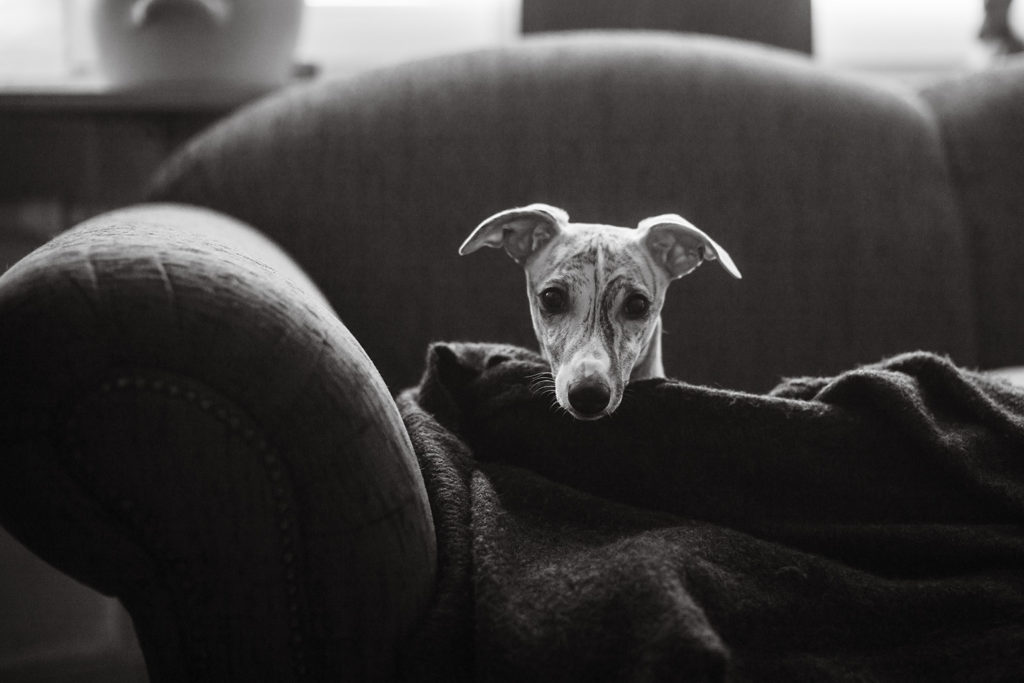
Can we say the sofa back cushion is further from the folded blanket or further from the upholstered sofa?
the folded blanket

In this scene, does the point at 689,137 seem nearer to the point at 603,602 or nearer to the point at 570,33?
the point at 570,33

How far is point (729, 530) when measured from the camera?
944mm

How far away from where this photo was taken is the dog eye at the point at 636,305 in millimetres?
1100

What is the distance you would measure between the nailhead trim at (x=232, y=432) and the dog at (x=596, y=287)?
1.13 ft

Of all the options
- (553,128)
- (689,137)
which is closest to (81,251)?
(553,128)

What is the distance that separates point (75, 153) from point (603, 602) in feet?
5.86

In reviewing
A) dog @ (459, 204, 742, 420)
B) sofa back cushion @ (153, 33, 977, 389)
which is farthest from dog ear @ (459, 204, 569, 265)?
sofa back cushion @ (153, 33, 977, 389)

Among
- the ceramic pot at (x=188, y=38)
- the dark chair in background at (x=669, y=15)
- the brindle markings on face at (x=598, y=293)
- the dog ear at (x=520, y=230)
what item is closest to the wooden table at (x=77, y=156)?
the ceramic pot at (x=188, y=38)

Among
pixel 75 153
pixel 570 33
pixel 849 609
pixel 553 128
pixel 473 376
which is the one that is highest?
pixel 570 33

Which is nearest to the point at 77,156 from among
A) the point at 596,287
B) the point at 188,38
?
the point at 188,38

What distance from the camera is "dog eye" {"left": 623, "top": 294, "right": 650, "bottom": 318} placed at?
1100 millimetres

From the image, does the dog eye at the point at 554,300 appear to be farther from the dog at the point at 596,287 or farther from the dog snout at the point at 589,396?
the dog snout at the point at 589,396

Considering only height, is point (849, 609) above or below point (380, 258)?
below

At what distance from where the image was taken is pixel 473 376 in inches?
45.4
